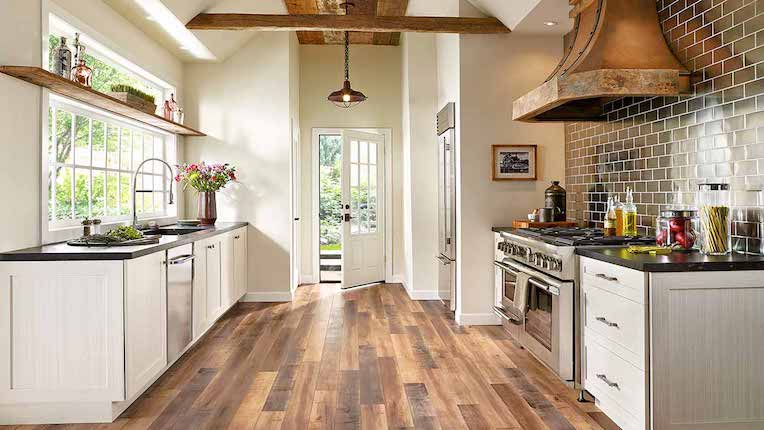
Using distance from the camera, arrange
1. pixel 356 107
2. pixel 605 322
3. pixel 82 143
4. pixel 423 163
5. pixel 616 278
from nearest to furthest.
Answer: pixel 616 278 < pixel 605 322 < pixel 82 143 < pixel 423 163 < pixel 356 107

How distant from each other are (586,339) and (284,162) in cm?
388

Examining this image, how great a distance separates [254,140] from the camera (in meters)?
5.79

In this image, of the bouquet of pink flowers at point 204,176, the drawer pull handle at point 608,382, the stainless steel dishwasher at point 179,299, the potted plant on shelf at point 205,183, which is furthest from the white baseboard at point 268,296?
the drawer pull handle at point 608,382

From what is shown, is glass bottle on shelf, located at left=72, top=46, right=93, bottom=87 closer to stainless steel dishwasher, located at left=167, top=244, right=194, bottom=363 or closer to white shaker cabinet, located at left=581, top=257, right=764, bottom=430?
stainless steel dishwasher, located at left=167, top=244, right=194, bottom=363

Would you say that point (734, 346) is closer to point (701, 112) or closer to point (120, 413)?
point (701, 112)

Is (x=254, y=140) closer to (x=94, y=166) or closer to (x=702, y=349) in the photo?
(x=94, y=166)

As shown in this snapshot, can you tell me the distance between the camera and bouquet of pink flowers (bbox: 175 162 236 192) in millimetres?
5285

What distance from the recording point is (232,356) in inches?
151

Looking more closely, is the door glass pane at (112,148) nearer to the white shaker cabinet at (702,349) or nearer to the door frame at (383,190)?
the door frame at (383,190)

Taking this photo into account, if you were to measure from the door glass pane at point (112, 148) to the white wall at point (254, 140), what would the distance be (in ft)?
4.76

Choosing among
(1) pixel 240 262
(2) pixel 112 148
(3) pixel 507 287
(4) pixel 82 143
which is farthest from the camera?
(1) pixel 240 262

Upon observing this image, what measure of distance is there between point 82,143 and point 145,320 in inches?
61.9

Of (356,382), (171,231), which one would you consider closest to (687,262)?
(356,382)

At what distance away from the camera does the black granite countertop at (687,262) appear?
2.20 m
